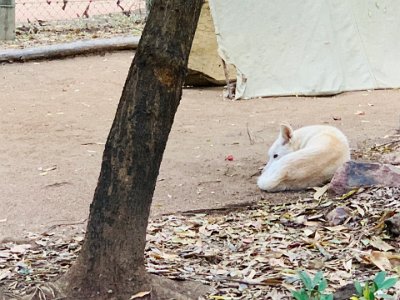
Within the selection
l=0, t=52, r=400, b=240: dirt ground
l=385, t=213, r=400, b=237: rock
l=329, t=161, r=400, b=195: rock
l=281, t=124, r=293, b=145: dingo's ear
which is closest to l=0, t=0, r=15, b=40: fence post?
l=0, t=52, r=400, b=240: dirt ground

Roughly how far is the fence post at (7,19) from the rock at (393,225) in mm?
8262

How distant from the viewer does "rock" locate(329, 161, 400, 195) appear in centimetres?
473

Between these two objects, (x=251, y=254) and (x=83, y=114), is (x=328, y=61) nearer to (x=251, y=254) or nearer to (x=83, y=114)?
(x=83, y=114)

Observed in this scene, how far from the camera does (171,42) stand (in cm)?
310

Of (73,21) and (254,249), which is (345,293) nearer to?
(254,249)

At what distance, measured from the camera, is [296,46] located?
947cm

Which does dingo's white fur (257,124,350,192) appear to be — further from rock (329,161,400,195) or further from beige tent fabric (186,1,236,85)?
beige tent fabric (186,1,236,85)

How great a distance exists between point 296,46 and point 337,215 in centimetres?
537

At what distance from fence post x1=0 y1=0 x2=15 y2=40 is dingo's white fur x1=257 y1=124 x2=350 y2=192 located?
263 inches

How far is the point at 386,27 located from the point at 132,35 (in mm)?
4137

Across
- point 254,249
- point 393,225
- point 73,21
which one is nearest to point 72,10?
point 73,21

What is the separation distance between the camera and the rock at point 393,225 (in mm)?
3971

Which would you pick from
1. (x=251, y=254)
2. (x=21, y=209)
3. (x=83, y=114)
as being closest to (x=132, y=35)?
(x=83, y=114)

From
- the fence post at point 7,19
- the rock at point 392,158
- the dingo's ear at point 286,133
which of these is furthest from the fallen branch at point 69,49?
the rock at point 392,158
